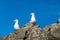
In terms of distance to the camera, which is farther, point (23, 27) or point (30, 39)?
point (23, 27)

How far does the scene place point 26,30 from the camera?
3569cm

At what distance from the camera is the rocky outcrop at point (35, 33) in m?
33.1

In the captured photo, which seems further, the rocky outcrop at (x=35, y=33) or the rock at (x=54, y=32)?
the rocky outcrop at (x=35, y=33)

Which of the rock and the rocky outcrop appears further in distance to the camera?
the rocky outcrop

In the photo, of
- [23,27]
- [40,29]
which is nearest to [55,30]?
[40,29]

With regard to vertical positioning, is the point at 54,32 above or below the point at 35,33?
below

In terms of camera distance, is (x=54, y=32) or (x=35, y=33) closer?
(x=54, y=32)

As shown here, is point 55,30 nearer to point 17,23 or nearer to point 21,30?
point 21,30

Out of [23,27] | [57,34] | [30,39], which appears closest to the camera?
[57,34]

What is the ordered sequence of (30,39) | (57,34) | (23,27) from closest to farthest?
1. (57,34)
2. (30,39)
3. (23,27)

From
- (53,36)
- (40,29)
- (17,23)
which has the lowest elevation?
(53,36)

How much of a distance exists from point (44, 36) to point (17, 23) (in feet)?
24.4

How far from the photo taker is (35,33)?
3506cm

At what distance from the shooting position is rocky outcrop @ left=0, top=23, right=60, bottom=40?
109ft
